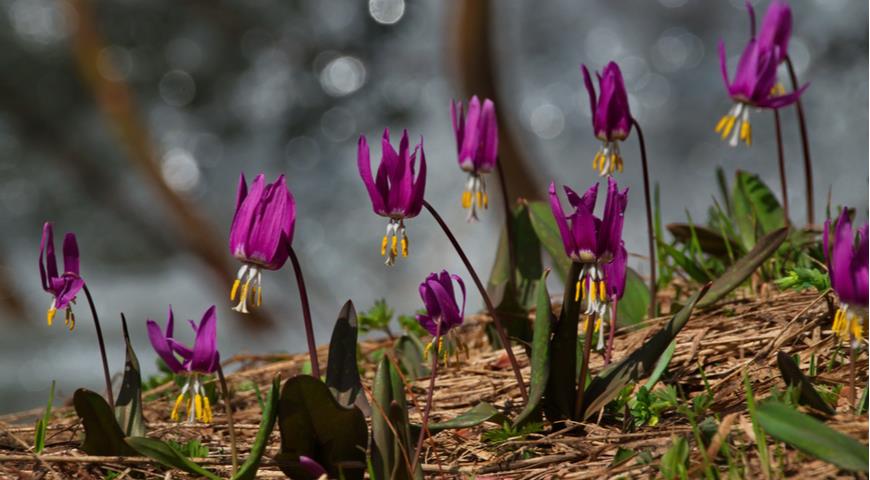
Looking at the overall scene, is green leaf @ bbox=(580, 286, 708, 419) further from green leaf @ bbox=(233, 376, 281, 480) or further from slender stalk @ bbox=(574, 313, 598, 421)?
green leaf @ bbox=(233, 376, 281, 480)

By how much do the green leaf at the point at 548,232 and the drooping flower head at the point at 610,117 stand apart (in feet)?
1.24

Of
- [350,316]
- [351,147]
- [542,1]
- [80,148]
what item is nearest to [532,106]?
[542,1]

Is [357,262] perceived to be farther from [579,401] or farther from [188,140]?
[579,401]

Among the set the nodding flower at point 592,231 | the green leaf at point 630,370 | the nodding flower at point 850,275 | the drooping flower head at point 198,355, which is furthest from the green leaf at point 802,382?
the drooping flower head at point 198,355

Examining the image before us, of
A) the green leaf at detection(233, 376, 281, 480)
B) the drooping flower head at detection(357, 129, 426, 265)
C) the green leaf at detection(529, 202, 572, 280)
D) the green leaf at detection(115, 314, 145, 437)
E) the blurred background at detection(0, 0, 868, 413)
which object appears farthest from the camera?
the blurred background at detection(0, 0, 868, 413)

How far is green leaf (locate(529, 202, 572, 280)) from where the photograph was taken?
2.47 m

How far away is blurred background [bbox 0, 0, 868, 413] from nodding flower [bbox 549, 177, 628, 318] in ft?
12.7

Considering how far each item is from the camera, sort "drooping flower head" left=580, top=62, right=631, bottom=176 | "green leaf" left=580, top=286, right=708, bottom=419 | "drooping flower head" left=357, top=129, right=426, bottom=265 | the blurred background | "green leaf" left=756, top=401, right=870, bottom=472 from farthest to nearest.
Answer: the blurred background
"drooping flower head" left=580, top=62, right=631, bottom=176
"green leaf" left=580, top=286, right=708, bottom=419
"drooping flower head" left=357, top=129, right=426, bottom=265
"green leaf" left=756, top=401, right=870, bottom=472

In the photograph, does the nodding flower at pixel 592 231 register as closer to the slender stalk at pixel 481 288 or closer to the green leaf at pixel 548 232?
the slender stalk at pixel 481 288

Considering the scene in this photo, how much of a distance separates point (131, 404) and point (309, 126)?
513 centimetres

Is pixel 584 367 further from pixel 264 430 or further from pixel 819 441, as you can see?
pixel 264 430

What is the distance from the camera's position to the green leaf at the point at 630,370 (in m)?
1.82

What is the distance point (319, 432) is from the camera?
67.2 inches

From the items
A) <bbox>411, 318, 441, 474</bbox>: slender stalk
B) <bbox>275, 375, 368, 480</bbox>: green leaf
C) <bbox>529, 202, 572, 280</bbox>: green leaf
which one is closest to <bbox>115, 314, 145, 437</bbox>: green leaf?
<bbox>275, 375, 368, 480</bbox>: green leaf
